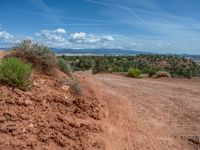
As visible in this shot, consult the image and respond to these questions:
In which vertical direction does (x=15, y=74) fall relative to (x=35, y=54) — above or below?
below

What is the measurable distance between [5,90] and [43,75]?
269 cm

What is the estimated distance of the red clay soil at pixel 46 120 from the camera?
649 cm

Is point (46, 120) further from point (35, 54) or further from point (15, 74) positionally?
point (35, 54)

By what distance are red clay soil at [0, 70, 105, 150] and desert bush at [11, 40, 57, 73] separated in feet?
5.82

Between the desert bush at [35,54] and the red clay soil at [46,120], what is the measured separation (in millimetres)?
1774

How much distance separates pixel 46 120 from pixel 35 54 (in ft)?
13.4

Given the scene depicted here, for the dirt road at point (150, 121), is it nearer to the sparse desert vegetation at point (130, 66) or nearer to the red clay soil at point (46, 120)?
the red clay soil at point (46, 120)

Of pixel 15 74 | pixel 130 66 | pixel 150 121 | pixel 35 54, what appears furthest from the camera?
pixel 130 66

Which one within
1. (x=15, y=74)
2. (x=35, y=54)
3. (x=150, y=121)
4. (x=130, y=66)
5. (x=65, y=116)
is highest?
(x=35, y=54)

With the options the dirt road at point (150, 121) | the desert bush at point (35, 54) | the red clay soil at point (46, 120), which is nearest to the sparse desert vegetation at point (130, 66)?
the dirt road at point (150, 121)

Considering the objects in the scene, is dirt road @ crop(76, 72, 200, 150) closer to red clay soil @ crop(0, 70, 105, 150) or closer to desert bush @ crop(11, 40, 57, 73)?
red clay soil @ crop(0, 70, 105, 150)

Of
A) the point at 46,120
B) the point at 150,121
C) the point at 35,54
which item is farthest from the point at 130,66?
the point at 46,120

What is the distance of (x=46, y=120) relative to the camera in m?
7.21

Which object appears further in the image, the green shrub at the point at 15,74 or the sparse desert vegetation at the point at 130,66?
the sparse desert vegetation at the point at 130,66
